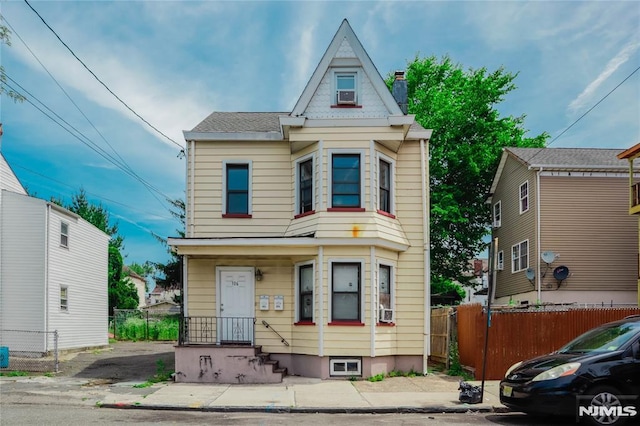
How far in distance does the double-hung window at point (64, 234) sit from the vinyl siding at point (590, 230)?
753 inches

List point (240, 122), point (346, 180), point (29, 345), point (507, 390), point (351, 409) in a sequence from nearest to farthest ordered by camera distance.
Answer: point (507, 390) < point (351, 409) < point (346, 180) < point (240, 122) < point (29, 345)

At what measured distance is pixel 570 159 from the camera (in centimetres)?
2631

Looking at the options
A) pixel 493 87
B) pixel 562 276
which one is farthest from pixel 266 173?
pixel 493 87

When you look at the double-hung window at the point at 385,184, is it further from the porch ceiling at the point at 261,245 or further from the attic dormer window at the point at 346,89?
the attic dormer window at the point at 346,89

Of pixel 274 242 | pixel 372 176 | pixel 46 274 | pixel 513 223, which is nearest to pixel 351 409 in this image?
pixel 274 242

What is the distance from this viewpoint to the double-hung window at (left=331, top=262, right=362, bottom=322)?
16.2 m

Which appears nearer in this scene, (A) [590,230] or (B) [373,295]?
(B) [373,295]

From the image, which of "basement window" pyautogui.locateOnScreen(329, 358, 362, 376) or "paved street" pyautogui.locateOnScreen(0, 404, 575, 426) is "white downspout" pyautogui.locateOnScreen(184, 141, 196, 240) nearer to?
"basement window" pyautogui.locateOnScreen(329, 358, 362, 376)

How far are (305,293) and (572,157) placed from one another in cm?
1580

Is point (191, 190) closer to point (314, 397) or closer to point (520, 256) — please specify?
point (314, 397)

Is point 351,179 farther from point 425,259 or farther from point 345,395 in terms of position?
point 345,395

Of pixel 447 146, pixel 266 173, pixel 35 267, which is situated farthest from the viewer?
pixel 447 146

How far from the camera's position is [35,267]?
2164 cm

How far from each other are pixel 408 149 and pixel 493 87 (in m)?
19.0
